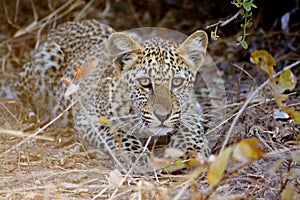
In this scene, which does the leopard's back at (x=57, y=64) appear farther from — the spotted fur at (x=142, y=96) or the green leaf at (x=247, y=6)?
the green leaf at (x=247, y=6)

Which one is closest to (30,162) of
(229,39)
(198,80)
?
(198,80)

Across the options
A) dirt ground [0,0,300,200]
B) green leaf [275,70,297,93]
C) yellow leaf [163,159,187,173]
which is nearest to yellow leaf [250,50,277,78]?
green leaf [275,70,297,93]

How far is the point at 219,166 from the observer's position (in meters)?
3.71

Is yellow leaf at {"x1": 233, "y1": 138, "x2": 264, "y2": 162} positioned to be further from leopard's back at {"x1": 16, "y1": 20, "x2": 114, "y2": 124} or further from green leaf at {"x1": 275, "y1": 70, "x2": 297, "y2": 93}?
leopard's back at {"x1": 16, "y1": 20, "x2": 114, "y2": 124}

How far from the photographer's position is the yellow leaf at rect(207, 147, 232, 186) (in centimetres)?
369

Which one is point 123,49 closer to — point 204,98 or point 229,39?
point 204,98

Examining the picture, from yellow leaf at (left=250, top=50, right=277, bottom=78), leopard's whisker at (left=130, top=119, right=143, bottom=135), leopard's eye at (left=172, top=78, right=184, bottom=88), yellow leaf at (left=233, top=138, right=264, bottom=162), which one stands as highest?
yellow leaf at (left=250, top=50, right=277, bottom=78)

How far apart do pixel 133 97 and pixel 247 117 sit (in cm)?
133

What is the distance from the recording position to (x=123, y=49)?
580 cm

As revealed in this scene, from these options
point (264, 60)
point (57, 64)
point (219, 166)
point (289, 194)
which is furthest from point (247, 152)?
point (57, 64)

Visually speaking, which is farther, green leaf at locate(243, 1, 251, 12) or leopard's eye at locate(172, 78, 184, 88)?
leopard's eye at locate(172, 78, 184, 88)

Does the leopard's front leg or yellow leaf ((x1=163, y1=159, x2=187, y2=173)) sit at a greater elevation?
yellow leaf ((x1=163, y1=159, x2=187, y2=173))

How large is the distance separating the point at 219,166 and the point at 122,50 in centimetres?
236

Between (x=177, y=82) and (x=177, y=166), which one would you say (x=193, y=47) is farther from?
(x=177, y=166)
